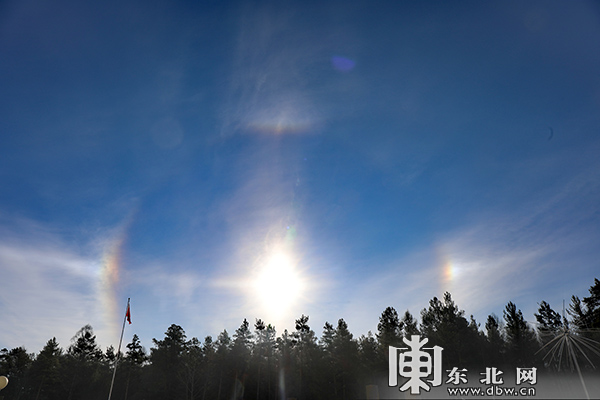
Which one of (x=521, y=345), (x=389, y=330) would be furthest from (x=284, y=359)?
(x=521, y=345)

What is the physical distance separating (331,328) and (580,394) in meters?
31.4

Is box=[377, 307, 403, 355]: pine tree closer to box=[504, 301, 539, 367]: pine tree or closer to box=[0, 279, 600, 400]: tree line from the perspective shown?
box=[0, 279, 600, 400]: tree line

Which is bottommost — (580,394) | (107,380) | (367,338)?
(107,380)

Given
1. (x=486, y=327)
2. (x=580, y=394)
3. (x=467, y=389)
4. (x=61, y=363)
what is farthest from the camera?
(x=61, y=363)

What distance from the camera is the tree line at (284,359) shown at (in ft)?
153

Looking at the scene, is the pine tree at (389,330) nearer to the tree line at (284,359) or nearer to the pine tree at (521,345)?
the tree line at (284,359)

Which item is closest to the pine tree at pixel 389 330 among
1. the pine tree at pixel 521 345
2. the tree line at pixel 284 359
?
the tree line at pixel 284 359

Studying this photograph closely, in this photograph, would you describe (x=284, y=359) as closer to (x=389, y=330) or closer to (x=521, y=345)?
(x=389, y=330)

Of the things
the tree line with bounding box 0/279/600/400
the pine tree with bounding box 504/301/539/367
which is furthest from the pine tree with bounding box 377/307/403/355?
the pine tree with bounding box 504/301/539/367

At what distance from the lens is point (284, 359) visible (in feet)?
183

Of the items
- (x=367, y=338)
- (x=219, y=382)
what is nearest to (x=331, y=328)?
(x=367, y=338)

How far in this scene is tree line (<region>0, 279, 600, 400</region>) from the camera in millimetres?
46781

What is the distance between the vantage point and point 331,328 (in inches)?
2162

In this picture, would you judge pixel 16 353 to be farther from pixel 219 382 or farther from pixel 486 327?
pixel 486 327
